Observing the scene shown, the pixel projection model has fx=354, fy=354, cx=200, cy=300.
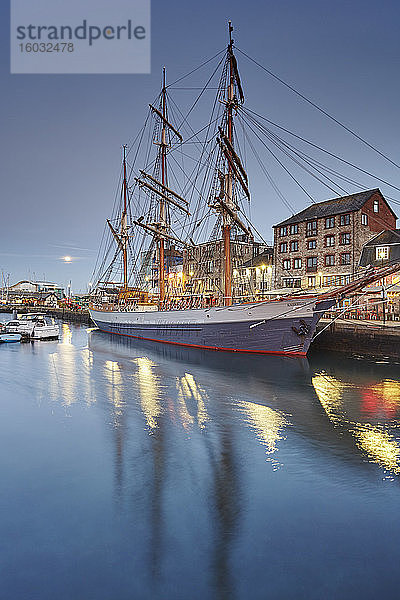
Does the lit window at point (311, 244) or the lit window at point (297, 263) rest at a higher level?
the lit window at point (311, 244)

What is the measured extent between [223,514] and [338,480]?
12.0 ft

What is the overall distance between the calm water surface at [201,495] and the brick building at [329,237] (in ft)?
113

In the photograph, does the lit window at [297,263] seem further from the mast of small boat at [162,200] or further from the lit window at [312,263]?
the mast of small boat at [162,200]

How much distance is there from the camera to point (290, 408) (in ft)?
55.8

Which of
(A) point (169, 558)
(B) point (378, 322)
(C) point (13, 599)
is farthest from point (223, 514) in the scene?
(B) point (378, 322)

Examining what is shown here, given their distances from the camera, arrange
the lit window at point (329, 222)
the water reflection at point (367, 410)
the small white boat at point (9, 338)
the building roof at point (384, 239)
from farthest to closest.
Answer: the lit window at point (329, 222) → the building roof at point (384, 239) → the small white boat at point (9, 338) → the water reflection at point (367, 410)

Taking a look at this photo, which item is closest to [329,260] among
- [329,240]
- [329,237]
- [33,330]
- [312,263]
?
[312,263]

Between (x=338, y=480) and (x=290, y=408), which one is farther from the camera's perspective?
(x=290, y=408)

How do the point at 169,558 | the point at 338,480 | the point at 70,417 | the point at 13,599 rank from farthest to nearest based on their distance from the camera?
the point at 70,417, the point at 338,480, the point at 169,558, the point at 13,599

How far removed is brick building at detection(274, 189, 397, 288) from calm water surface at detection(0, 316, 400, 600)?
34.5m

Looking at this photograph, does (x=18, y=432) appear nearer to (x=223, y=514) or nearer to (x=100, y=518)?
(x=100, y=518)

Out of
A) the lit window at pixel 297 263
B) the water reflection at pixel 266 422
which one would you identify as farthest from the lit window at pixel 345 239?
the water reflection at pixel 266 422

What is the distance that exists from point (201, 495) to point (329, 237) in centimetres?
5006

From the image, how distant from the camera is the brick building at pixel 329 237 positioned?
1984 inches
